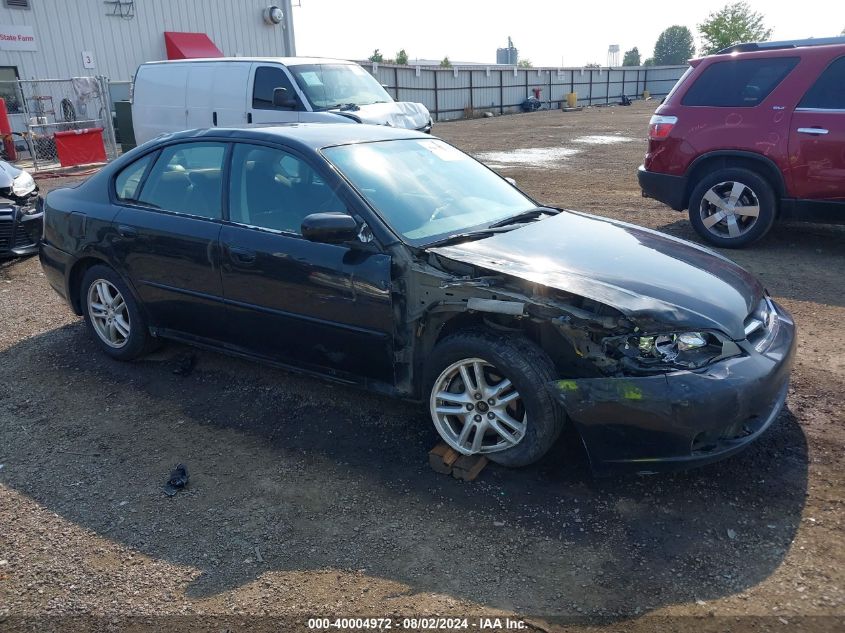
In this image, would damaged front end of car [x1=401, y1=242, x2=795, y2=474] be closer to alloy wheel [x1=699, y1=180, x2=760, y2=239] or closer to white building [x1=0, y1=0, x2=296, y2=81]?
alloy wheel [x1=699, y1=180, x2=760, y2=239]

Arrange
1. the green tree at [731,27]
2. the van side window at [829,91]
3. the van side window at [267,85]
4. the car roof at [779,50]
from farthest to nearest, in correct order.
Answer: the green tree at [731,27], the van side window at [267,85], the car roof at [779,50], the van side window at [829,91]

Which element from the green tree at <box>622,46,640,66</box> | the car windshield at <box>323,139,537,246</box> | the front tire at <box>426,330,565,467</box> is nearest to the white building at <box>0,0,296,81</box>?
the car windshield at <box>323,139,537,246</box>

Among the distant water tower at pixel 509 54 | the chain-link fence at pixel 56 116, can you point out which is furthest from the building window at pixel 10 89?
the distant water tower at pixel 509 54

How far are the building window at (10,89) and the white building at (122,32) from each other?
0.03 meters

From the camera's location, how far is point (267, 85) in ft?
33.6

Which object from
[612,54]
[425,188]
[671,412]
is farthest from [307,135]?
[612,54]

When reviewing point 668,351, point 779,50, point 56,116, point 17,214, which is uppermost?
point 779,50

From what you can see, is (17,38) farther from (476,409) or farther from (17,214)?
(476,409)

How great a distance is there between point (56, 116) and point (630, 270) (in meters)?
20.0

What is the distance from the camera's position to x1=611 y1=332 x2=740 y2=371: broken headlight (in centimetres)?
304

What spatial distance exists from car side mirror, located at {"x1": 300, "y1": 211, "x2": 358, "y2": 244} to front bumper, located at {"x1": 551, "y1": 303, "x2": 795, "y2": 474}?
1.32 meters

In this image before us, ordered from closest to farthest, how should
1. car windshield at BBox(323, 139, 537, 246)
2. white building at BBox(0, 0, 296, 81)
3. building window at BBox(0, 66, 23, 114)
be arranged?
car windshield at BBox(323, 139, 537, 246)
building window at BBox(0, 66, 23, 114)
white building at BBox(0, 0, 296, 81)

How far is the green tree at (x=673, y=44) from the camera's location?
10961cm

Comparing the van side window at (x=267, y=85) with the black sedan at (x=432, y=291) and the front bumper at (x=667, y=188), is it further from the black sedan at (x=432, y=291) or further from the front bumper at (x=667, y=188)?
the black sedan at (x=432, y=291)
